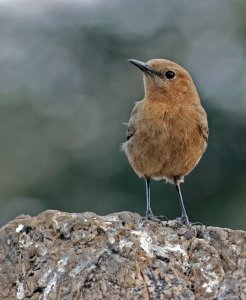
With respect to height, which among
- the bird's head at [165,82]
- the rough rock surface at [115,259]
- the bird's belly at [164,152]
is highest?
the bird's head at [165,82]

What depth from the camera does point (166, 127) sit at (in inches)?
384

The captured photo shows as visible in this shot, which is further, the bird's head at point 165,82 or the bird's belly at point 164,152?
the bird's head at point 165,82

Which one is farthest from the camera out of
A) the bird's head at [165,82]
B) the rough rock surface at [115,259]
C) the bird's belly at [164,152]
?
the bird's head at [165,82]

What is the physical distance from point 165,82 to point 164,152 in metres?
0.79

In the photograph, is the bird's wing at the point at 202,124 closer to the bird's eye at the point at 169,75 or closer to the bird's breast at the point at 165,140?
the bird's breast at the point at 165,140

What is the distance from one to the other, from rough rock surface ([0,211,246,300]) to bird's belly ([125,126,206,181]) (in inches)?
70.0

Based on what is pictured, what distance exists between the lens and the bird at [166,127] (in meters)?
Answer: 9.76

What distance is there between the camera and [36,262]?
24.9ft

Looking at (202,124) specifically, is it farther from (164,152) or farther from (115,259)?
(115,259)

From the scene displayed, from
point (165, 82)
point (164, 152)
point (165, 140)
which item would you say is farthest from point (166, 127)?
point (165, 82)

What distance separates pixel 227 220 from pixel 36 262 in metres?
10.2

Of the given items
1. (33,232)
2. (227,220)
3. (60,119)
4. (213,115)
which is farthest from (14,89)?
(33,232)

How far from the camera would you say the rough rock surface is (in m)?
7.25

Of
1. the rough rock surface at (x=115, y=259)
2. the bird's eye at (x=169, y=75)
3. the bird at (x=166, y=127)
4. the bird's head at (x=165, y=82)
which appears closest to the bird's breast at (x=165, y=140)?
the bird at (x=166, y=127)
